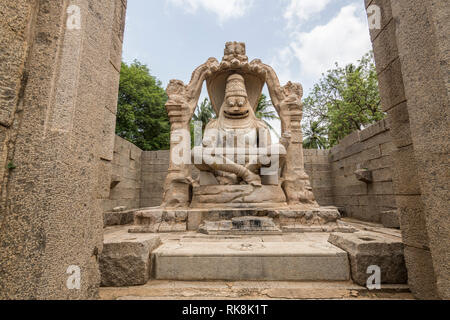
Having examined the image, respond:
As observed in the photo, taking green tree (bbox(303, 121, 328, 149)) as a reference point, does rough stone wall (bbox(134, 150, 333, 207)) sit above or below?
below

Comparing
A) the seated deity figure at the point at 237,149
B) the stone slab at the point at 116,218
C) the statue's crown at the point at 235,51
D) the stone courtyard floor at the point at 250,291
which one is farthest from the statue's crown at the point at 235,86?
the stone courtyard floor at the point at 250,291

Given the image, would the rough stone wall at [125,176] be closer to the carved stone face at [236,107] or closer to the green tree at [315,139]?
the carved stone face at [236,107]

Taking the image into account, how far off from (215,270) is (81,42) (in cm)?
216

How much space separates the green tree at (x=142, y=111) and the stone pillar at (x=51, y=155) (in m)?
15.6

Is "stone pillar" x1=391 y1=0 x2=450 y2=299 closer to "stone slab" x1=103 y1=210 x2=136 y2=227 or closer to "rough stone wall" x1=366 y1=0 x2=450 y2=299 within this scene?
"rough stone wall" x1=366 y1=0 x2=450 y2=299

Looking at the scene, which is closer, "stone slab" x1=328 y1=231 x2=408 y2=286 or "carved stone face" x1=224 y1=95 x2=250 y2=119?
"stone slab" x1=328 y1=231 x2=408 y2=286

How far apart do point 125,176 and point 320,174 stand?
21.4 feet

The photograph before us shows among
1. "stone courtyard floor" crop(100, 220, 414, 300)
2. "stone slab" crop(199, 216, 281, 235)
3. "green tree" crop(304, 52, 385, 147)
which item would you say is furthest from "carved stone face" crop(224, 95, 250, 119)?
"green tree" crop(304, 52, 385, 147)

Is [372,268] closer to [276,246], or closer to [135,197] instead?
[276,246]

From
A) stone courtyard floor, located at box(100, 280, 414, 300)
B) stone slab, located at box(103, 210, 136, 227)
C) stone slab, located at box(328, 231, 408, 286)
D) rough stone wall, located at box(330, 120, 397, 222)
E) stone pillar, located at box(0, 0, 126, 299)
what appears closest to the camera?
stone pillar, located at box(0, 0, 126, 299)

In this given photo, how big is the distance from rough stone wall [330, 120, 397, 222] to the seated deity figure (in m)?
2.48

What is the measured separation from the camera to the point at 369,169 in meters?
5.64

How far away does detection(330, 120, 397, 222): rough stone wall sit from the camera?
507cm

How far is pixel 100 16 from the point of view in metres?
1.90
